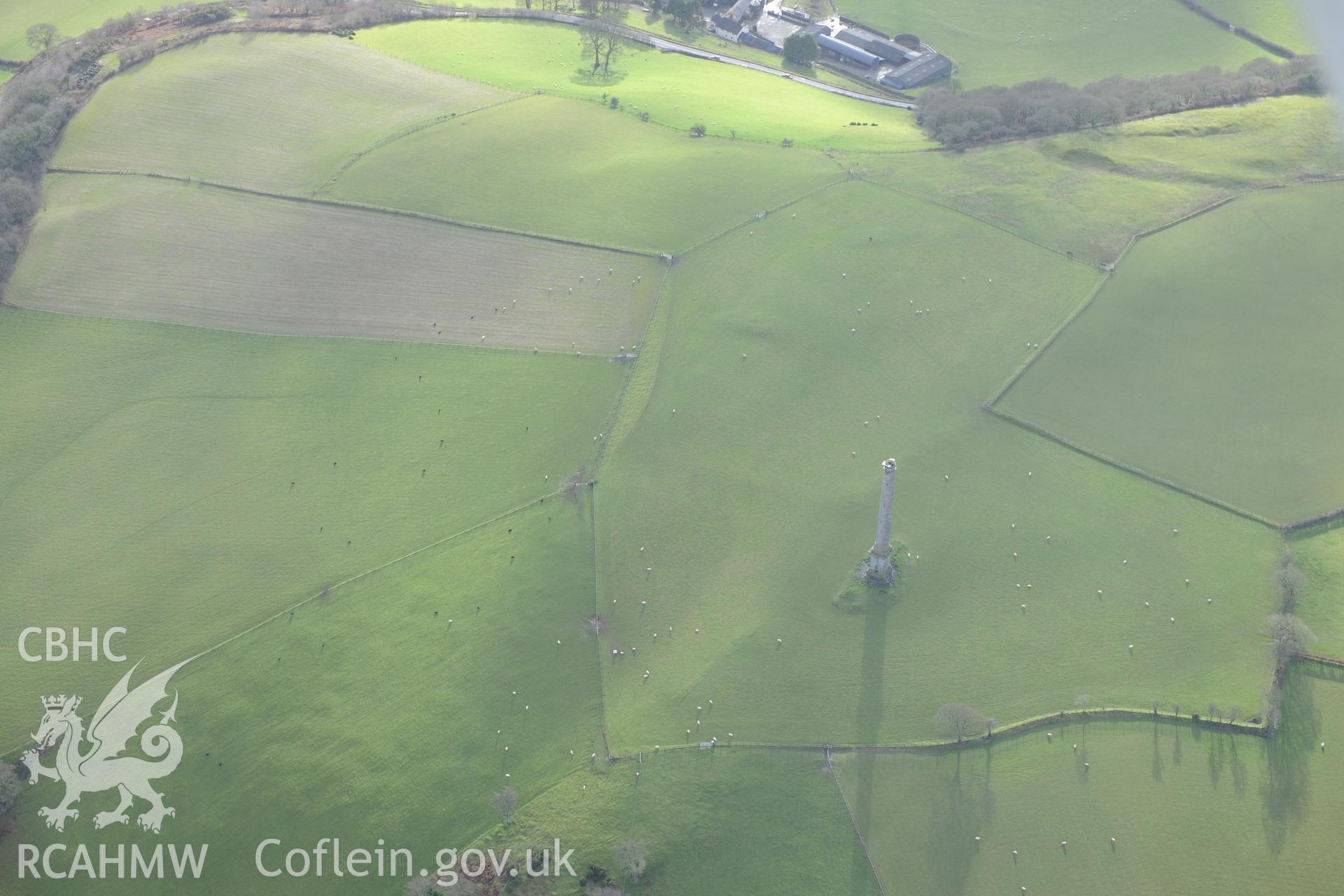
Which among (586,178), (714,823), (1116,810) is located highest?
(586,178)

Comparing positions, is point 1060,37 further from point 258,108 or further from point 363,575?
point 363,575

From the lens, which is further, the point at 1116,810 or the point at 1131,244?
the point at 1131,244

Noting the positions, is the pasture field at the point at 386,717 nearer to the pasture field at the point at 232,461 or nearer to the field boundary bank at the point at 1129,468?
the pasture field at the point at 232,461

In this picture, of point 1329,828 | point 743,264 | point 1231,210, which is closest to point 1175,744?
point 1329,828

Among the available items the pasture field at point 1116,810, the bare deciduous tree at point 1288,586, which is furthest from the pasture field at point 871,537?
the pasture field at point 1116,810

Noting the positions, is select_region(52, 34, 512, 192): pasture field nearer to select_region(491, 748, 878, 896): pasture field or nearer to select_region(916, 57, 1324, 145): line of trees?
select_region(916, 57, 1324, 145): line of trees

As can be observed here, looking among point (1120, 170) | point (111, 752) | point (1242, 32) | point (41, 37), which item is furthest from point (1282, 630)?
point (41, 37)

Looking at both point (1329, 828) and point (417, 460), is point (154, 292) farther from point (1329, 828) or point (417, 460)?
point (1329, 828)
